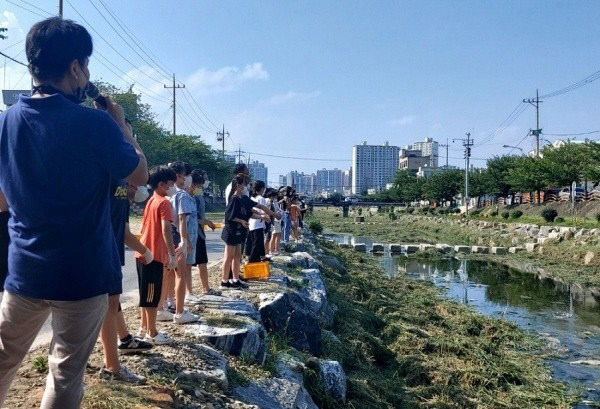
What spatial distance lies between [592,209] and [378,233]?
45.1ft

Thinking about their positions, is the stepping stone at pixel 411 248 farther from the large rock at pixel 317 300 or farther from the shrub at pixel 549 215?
the large rock at pixel 317 300

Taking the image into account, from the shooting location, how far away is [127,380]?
3.62 meters

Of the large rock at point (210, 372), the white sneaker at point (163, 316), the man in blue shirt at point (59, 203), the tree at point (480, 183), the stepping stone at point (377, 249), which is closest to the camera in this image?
the man in blue shirt at point (59, 203)

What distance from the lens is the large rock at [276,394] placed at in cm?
416

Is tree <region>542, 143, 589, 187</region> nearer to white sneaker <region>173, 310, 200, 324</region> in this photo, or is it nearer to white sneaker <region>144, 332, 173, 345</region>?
white sneaker <region>173, 310, 200, 324</region>

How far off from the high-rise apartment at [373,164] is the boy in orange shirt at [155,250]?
162 metres

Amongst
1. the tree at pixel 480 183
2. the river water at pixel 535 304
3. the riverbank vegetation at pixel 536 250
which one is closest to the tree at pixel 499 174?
the tree at pixel 480 183

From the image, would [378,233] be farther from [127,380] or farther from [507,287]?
[127,380]

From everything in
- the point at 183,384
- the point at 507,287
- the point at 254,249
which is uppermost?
the point at 254,249

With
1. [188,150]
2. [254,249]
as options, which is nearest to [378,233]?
[188,150]

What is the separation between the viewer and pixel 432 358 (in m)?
8.36

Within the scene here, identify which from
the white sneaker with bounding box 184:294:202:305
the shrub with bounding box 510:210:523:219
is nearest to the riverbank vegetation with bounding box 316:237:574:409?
the white sneaker with bounding box 184:294:202:305

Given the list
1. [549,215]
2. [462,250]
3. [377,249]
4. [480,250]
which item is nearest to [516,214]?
[549,215]

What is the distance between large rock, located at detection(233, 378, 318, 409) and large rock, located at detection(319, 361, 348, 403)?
2.01ft
